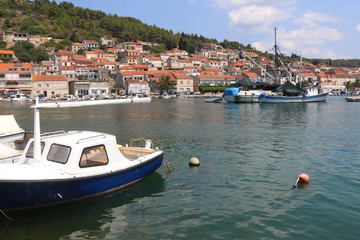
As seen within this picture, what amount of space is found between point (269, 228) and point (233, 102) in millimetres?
73477

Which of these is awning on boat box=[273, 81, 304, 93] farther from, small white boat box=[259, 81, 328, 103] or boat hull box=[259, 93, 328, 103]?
boat hull box=[259, 93, 328, 103]

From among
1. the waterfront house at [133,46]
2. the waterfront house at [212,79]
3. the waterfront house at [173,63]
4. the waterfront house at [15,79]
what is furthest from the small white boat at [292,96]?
the waterfront house at [133,46]

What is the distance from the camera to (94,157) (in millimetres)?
11906

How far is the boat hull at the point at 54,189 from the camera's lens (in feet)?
31.9

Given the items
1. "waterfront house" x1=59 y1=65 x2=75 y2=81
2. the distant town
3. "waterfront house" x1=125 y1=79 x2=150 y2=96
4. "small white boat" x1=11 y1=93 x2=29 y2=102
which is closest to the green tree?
the distant town

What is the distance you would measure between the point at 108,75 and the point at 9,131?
110563mm

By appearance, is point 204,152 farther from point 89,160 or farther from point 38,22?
point 38,22

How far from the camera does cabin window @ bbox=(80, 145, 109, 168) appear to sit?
37.5 feet

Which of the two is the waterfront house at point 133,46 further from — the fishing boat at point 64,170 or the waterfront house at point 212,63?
the fishing boat at point 64,170

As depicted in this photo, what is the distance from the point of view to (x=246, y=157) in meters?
19.1

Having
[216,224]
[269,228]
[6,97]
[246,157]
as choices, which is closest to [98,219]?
[216,224]

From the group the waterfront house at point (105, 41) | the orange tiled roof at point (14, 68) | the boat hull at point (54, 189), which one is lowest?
the boat hull at point (54, 189)

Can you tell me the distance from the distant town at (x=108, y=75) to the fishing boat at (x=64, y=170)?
71.6 metres

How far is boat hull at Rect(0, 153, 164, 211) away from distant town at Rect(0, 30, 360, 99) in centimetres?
7218
